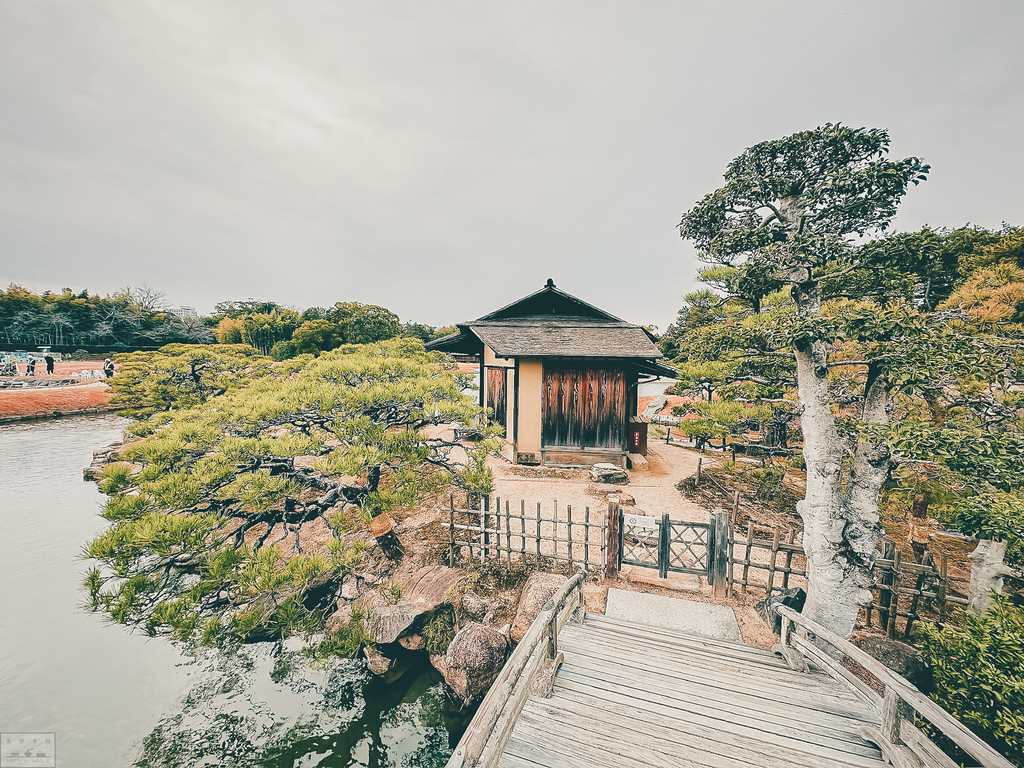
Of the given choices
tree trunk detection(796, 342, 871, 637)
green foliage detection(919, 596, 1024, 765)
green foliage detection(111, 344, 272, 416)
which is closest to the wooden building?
tree trunk detection(796, 342, 871, 637)

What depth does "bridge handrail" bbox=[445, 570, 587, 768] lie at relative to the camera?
7.70 ft

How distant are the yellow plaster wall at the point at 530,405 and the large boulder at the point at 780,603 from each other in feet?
24.0

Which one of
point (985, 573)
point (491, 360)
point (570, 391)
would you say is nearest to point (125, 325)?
point (491, 360)

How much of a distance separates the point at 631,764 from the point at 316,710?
15.4 ft

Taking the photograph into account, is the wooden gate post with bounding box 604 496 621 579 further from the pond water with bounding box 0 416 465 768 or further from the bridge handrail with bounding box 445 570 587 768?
the pond water with bounding box 0 416 465 768

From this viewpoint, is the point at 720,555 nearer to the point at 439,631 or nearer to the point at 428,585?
the point at 439,631

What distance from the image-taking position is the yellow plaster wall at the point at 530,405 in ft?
38.9

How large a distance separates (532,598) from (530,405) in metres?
6.85

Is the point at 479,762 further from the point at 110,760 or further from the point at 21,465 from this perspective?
the point at 21,465

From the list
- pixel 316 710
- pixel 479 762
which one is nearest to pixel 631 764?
pixel 479 762

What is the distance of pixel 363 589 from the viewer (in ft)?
20.4

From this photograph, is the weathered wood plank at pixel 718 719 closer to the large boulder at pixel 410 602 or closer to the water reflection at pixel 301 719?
the water reflection at pixel 301 719

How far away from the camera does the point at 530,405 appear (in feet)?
39.3

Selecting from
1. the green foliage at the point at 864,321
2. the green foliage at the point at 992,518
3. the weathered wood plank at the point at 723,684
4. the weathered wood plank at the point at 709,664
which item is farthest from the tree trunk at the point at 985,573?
the weathered wood plank at the point at 723,684
